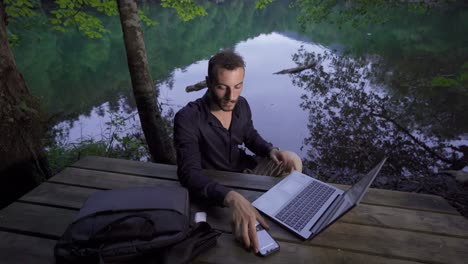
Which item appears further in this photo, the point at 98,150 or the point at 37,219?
the point at 98,150

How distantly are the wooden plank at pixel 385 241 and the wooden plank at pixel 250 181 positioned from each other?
0.31m

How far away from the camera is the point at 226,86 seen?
6.56ft

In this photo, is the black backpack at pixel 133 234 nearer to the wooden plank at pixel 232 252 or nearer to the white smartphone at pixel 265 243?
the wooden plank at pixel 232 252

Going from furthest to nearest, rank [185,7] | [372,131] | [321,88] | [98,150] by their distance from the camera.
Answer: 1. [321,88]
2. [372,131]
3. [98,150]
4. [185,7]

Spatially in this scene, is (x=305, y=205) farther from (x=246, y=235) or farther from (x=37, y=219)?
(x=37, y=219)

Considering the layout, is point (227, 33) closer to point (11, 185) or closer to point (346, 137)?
point (346, 137)

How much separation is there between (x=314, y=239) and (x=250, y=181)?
68cm

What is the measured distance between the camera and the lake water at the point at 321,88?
6082 mm

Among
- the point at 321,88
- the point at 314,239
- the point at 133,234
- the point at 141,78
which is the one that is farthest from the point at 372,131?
the point at 133,234

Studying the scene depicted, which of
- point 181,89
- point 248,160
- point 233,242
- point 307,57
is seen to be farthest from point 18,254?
point 307,57

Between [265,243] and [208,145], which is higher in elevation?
[208,145]

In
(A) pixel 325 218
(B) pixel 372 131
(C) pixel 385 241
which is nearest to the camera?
(C) pixel 385 241

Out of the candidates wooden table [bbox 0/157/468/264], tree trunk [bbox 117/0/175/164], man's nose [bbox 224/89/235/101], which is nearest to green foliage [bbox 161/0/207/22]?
tree trunk [bbox 117/0/175/164]

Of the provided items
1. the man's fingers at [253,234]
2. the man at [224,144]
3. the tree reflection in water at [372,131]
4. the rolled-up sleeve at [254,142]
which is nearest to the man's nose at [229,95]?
the man at [224,144]
